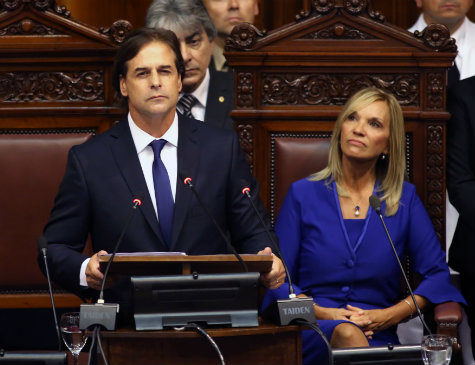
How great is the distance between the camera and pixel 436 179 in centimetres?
272

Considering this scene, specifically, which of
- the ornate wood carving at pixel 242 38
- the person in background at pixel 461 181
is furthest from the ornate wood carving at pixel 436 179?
the ornate wood carving at pixel 242 38

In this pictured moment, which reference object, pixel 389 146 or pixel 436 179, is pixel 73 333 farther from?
pixel 436 179

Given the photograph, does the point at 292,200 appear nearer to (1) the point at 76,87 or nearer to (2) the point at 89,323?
(1) the point at 76,87

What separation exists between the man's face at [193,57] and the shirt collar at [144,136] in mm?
523

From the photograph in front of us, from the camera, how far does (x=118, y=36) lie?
9.04 ft

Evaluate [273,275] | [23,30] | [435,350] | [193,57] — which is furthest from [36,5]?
[435,350]

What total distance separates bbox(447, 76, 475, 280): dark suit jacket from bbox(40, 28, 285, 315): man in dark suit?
67 centimetres

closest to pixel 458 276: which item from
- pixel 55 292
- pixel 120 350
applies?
pixel 55 292

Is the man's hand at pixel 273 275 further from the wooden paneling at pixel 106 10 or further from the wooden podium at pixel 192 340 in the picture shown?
the wooden paneling at pixel 106 10

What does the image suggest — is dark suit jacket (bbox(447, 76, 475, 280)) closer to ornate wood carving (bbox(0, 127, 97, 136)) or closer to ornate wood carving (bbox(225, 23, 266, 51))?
ornate wood carving (bbox(225, 23, 266, 51))

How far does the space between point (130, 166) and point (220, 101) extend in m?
0.66

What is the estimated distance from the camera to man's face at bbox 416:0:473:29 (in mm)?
3004

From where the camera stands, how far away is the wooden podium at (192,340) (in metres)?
1.73

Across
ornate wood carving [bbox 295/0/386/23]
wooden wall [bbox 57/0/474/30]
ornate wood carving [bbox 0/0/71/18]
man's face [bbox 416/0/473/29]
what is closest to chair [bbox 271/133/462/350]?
ornate wood carving [bbox 295/0/386/23]
